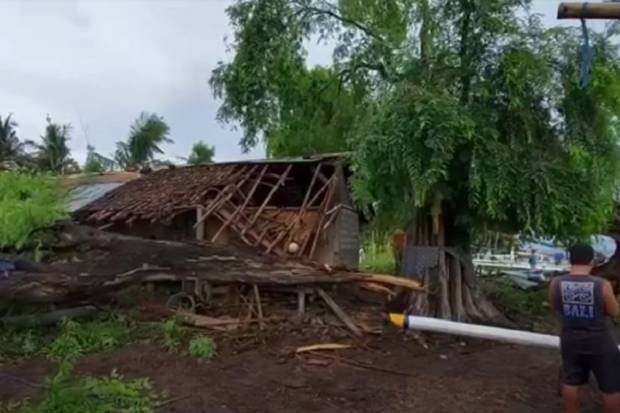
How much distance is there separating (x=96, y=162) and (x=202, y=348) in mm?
19111

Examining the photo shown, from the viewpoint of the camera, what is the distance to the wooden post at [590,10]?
12.8ft

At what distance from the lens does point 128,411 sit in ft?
20.7

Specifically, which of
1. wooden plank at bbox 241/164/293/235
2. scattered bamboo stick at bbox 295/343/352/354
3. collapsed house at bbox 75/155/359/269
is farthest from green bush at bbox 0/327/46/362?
wooden plank at bbox 241/164/293/235

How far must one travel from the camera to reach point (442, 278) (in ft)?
33.9

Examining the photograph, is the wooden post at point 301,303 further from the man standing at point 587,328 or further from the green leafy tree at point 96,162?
the green leafy tree at point 96,162

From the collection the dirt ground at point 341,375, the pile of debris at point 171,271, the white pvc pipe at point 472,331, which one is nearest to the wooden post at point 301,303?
the pile of debris at point 171,271

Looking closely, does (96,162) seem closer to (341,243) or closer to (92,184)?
(92,184)

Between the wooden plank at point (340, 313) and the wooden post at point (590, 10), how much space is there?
20.8 ft

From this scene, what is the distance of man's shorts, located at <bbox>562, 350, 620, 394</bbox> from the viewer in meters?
5.29

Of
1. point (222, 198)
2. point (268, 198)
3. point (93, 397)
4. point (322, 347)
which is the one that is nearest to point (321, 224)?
point (268, 198)

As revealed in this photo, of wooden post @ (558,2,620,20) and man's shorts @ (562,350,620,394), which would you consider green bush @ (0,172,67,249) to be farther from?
wooden post @ (558,2,620,20)

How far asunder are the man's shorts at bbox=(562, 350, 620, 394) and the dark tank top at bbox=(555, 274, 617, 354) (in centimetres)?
5

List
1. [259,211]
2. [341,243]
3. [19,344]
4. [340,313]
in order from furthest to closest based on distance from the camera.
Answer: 1. [341,243]
2. [259,211]
3. [340,313]
4. [19,344]

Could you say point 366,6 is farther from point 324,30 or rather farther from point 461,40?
point 461,40
